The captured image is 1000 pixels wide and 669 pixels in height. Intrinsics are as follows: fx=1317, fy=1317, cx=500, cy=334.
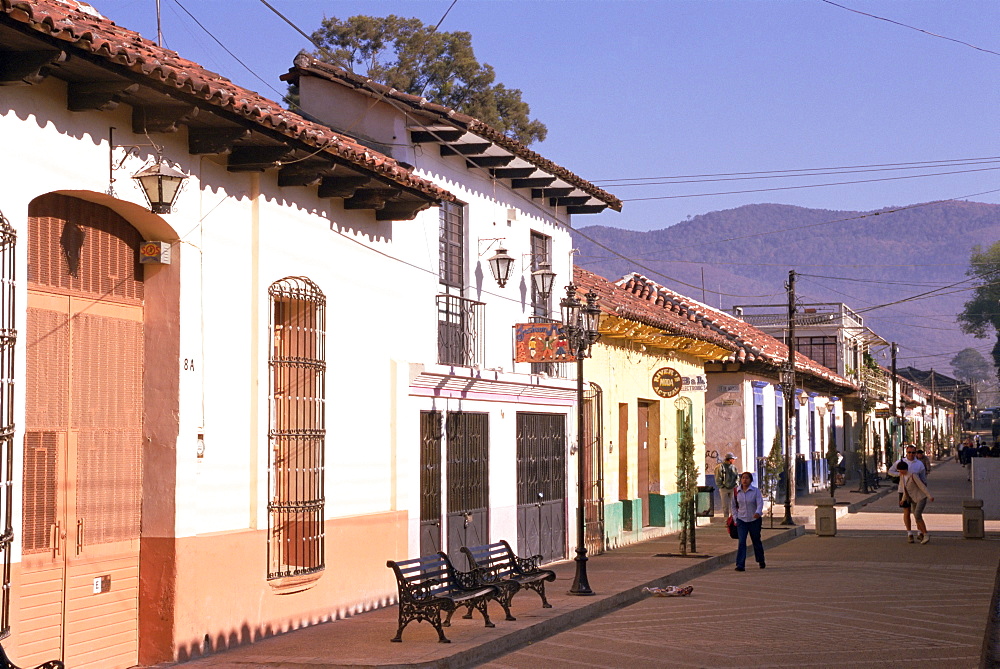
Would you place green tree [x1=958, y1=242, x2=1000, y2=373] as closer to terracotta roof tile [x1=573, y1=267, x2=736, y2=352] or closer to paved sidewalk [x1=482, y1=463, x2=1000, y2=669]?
terracotta roof tile [x1=573, y1=267, x2=736, y2=352]

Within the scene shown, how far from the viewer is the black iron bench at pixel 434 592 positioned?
39.7ft

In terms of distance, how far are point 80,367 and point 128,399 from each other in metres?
0.74

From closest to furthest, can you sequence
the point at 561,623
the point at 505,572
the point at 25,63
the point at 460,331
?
1. the point at 25,63
2. the point at 561,623
3. the point at 505,572
4. the point at 460,331

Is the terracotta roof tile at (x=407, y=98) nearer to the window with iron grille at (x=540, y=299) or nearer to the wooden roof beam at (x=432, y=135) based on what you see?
the wooden roof beam at (x=432, y=135)

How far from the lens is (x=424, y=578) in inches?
502

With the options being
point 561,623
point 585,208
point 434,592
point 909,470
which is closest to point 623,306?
point 585,208

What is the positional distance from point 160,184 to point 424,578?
4.69m

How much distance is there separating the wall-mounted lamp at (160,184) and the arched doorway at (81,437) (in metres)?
0.52

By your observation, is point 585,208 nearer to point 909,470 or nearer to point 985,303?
point 909,470

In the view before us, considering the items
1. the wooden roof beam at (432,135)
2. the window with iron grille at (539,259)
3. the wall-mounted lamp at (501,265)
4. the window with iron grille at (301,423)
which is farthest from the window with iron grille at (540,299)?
the window with iron grille at (301,423)

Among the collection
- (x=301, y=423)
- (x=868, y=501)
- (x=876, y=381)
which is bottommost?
(x=868, y=501)

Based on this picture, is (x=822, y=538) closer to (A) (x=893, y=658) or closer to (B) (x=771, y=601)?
(B) (x=771, y=601)

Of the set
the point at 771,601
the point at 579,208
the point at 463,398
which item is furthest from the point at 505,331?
the point at 771,601

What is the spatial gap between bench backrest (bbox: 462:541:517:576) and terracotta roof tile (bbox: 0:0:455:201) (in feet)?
13.6
